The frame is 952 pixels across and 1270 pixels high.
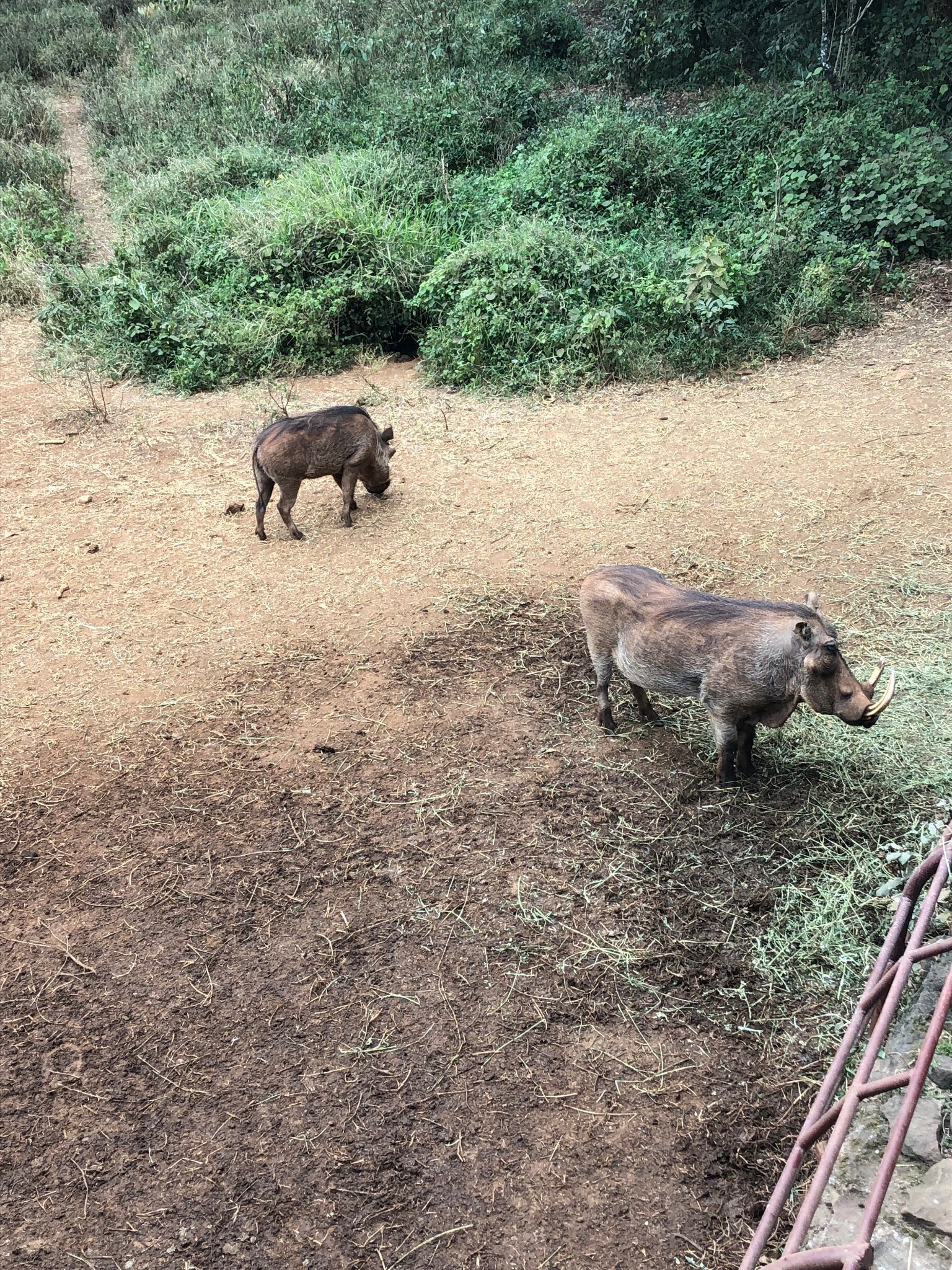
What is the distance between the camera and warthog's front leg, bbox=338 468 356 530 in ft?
23.1

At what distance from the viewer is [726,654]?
4.16m

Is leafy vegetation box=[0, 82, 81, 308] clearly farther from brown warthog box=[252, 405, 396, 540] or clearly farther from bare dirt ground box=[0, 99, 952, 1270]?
brown warthog box=[252, 405, 396, 540]

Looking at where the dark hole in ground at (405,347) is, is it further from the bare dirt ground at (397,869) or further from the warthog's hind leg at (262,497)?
the warthog's hind leg at (262,497)

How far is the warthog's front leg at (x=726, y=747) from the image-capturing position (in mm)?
4297

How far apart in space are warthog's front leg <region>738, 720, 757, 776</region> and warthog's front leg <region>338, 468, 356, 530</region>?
3.60 metres

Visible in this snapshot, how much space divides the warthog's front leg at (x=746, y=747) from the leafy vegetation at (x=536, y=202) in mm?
5325

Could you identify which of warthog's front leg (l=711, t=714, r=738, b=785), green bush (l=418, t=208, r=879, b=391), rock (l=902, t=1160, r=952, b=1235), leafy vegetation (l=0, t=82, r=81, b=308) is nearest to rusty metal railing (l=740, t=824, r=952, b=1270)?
rock (l=902, t=1160, r=952, b=1235)

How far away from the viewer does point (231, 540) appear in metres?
7.03

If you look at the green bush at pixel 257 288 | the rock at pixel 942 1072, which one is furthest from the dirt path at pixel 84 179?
the rock at pixel 942 1072

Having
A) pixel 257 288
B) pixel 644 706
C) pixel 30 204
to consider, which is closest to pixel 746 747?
pixel 644 706

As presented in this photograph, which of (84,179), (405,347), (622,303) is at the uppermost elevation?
(84,179)

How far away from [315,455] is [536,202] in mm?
5663

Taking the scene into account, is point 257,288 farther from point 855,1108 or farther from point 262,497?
point 855,1108

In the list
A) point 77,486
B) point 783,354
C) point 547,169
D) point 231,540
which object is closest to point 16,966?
point 231,540
